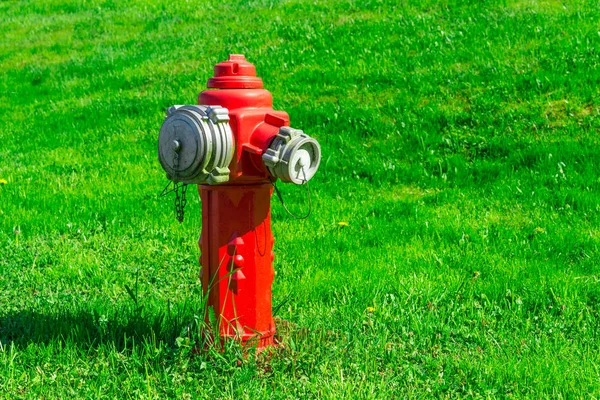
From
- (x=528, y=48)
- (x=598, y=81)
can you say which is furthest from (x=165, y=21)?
(x=598, y=81)

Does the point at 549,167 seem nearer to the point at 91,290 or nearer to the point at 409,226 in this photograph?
the point at 409,226

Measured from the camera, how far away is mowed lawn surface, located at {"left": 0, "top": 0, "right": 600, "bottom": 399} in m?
3.61

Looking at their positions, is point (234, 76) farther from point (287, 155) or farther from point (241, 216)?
point (241, 216)

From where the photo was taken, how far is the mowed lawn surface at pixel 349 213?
361 centimetres

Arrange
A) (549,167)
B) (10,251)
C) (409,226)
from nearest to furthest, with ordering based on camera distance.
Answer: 1. (10,251)
2. (409,226)
3. (549,167)

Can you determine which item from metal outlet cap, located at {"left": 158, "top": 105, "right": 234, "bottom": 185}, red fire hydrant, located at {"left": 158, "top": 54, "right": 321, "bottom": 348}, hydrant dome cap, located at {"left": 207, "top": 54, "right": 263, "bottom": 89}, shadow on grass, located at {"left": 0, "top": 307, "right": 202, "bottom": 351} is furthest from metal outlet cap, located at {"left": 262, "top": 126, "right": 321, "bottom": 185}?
shadow on grass, located at {"left": 0, "top": 307, "right": 202, "bottom": 351}

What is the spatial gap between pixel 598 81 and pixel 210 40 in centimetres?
674

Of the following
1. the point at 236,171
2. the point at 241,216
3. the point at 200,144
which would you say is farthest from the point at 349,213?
the point at 200,144

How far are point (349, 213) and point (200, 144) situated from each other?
3.51m

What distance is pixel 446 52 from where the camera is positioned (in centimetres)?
959

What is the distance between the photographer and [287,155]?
329 centimetres

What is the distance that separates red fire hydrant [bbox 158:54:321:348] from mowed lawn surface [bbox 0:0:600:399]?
0.81 ft

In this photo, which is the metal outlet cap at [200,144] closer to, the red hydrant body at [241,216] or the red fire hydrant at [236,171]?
the red fire hydrant at [236,171]

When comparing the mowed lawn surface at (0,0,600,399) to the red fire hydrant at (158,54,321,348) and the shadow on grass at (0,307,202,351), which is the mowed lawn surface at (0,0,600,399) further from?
the red fire hydrant at (158,54,321,348)
